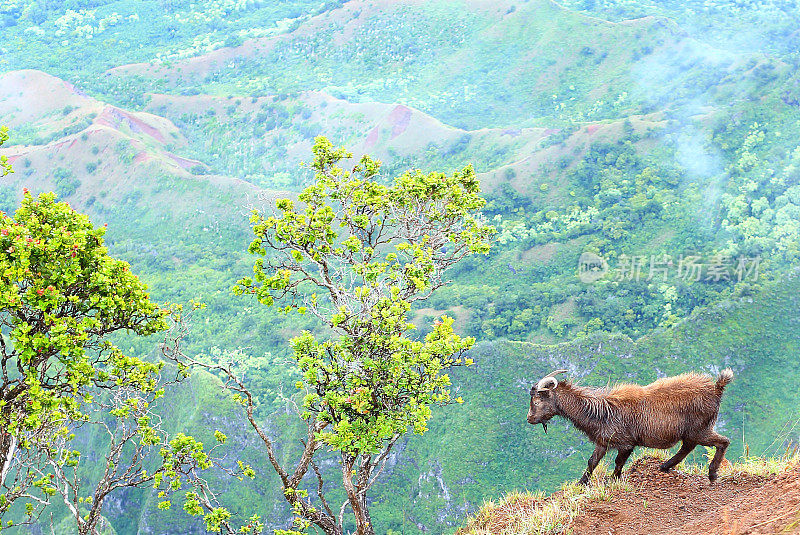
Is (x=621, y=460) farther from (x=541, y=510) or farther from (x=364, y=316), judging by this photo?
(x=364, y=316)

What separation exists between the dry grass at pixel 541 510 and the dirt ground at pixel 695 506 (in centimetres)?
15

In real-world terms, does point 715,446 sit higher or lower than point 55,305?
lower

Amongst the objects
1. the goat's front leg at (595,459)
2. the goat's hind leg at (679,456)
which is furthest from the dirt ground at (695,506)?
the goat's front leg at (595,459)

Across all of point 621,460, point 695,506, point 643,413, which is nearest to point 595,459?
point 621,460

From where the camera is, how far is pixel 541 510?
9.38 meters

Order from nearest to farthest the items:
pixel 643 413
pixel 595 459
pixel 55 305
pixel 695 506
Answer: pixel 55 305, pixel 695 506, pixel 643 413, pixel 595 459

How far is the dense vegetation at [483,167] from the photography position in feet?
116

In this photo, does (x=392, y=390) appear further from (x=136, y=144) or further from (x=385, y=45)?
(x=385, y=45)

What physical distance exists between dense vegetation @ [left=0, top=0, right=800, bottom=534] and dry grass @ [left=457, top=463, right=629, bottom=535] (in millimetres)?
4143

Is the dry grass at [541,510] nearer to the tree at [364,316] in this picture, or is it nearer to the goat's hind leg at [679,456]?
the goat's hind leg at [679,456]

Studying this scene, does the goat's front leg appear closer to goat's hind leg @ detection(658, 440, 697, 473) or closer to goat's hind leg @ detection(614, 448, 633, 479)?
goat's hind leg @ detection(614, 448, 633, 479)

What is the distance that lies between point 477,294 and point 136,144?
42.6m

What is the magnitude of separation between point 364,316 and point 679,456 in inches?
185

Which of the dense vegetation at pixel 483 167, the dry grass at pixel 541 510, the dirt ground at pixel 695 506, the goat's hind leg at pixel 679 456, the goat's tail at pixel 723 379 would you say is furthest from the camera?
the dense vegetation at pixel 483 167
